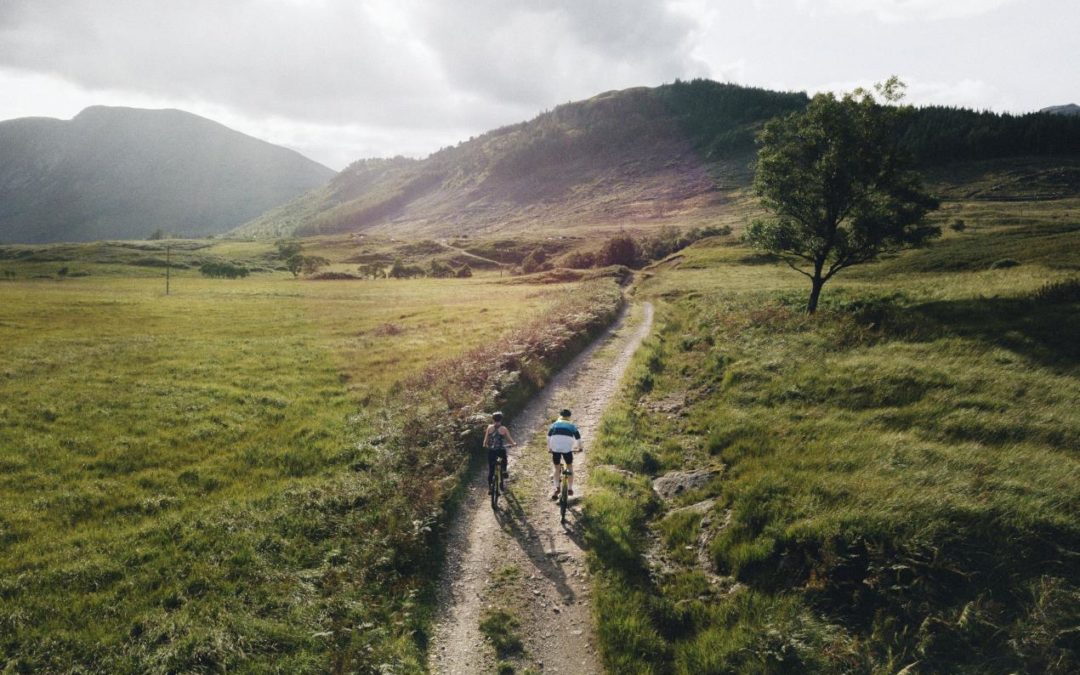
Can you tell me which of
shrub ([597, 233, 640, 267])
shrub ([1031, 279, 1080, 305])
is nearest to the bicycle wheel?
shrub ([1031, 279, 1080, 305])

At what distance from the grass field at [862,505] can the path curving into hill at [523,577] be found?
2.06 feet

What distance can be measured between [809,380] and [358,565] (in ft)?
57.2

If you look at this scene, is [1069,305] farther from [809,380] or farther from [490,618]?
[490,618]

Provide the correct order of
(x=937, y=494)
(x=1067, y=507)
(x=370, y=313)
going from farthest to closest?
(x=370, y=313) < (x=937, y=494) < (x=1067, y=507)

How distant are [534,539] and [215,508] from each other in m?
9.71

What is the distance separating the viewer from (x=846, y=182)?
30125mm

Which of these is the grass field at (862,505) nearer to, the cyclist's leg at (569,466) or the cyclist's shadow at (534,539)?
the cyclist's shadow at (534,539)

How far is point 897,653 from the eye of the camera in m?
8.52

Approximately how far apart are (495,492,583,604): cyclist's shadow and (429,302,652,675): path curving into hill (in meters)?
0.02

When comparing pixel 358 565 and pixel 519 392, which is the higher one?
pixel 519 392

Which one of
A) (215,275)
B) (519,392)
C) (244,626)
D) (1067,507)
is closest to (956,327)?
(1067,507)

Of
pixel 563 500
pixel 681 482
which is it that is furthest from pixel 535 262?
pixel 563 500

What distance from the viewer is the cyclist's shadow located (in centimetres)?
1184

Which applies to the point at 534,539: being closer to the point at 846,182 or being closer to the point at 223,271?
the point at 846,182
